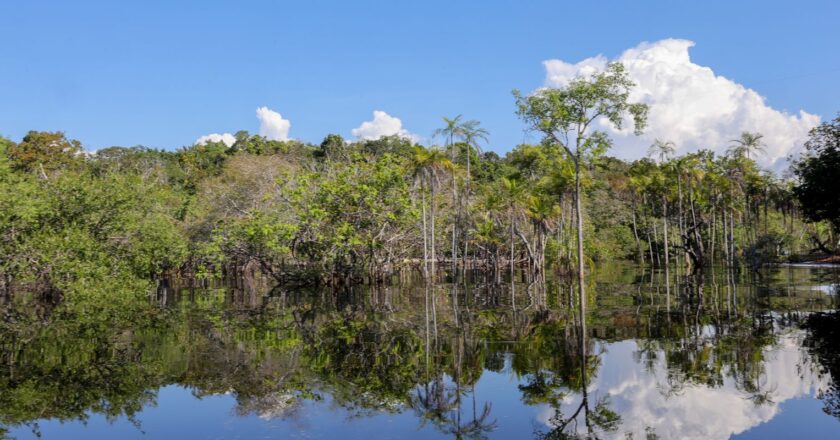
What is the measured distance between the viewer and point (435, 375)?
11.6 metres

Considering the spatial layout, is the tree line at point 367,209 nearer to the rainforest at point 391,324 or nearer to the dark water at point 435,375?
the rainforest at point 391,324

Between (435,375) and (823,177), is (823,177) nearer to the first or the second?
(823,177)

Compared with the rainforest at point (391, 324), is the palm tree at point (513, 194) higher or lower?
higher

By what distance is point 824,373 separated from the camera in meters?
11.0

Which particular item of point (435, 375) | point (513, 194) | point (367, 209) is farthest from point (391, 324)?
point (513, 194)

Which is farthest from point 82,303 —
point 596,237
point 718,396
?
point 596,237

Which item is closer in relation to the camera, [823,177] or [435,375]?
[435,375]

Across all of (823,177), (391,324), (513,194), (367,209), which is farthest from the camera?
(513,194)

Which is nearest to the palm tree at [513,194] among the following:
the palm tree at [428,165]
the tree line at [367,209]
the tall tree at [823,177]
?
the tree line at [367,209]

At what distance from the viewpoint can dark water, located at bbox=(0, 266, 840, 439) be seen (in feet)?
29.1

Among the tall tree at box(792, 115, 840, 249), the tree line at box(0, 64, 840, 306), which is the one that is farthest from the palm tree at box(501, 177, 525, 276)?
the tall tree at box(792, 115, 840, 249)

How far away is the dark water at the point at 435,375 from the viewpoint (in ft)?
29.1

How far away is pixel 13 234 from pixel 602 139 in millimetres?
26100

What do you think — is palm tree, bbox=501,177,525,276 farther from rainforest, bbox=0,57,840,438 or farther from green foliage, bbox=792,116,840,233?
green foliage, bbox=792,116,840,233
